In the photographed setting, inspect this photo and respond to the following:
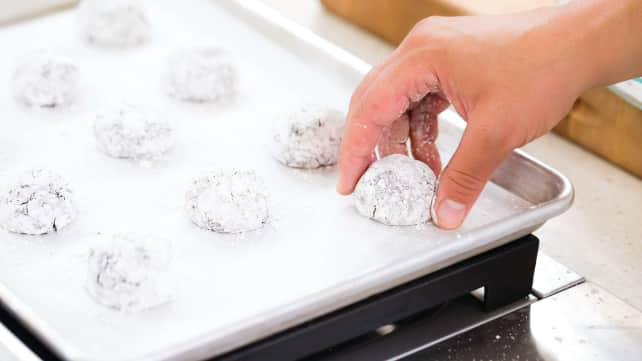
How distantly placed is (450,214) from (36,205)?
48 cm

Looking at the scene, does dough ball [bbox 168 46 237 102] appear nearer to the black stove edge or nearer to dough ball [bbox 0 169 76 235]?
dough ball [bbox 0 169 76 235]

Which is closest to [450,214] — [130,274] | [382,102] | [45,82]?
[382,102]

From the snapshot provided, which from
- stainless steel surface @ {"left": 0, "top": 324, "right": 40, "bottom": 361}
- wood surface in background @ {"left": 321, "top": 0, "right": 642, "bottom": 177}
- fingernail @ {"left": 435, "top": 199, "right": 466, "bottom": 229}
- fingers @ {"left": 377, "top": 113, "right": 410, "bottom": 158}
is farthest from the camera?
wood surface in background @ {"left": 321, "top": 0, "right": 642, "bottom": 177}

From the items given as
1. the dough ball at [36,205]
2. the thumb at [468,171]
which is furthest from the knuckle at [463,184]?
the dough ball at [36,205]

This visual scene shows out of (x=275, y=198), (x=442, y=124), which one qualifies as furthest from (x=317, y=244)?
(x=442, y=124)

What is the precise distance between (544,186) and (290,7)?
0.85m

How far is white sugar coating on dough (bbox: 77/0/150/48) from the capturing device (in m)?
1.57

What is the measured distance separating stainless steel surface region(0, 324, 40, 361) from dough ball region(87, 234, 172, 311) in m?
0.11

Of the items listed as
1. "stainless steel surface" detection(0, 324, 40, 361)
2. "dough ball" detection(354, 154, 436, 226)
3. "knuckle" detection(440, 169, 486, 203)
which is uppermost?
"knuckle" detection(440, 169, 486, 203)

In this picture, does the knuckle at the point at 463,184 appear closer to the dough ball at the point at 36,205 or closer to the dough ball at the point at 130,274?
the dough ball at the point at 130,274

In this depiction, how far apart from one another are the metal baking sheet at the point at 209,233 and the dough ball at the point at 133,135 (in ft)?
0.06

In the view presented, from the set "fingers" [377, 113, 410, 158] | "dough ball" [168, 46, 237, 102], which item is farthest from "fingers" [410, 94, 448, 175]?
"dough ball" [168, 46, 237, 102]

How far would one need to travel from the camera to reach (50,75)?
4.66 ft

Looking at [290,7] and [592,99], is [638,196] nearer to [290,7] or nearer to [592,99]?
[592,99]
